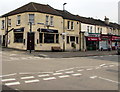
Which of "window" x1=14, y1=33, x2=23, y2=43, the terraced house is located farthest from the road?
"window" x1=14, y1=33, x2=23, y2=43

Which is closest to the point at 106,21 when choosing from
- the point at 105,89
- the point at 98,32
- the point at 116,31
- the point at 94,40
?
the point at 116,31

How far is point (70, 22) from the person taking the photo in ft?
108

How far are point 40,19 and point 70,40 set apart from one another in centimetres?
796

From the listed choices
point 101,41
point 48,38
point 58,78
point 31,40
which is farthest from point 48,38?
point 58,78

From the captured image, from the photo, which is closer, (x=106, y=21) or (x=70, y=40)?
(x=70, y=40)

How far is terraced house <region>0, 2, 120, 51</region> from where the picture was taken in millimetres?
26875

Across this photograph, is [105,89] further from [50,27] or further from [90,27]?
[90,27]

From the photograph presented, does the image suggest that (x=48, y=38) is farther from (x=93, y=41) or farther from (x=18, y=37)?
(x=93, y=41)

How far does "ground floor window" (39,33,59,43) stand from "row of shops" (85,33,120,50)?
8784 millimetres

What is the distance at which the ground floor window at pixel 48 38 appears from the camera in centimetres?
2750

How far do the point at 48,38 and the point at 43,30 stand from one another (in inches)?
73.0

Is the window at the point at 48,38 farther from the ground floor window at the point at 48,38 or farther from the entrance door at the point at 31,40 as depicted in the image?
the entrance door at the point at 31,40

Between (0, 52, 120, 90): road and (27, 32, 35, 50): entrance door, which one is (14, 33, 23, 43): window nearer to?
(27, 32, 35, 50): entrance door

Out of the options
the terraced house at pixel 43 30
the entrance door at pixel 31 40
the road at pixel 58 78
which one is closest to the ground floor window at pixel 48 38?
the terraced house at pixel 43 30
